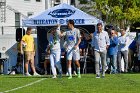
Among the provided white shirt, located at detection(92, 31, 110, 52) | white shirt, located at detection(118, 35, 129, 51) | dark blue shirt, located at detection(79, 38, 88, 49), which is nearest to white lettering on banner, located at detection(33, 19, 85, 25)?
dark blue shirt, located at detection(79, 38, 88, 49)

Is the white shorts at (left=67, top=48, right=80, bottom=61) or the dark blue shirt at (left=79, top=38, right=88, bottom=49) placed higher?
the dark blue shirt at (left=79, top=38, right=88, bottom=49)

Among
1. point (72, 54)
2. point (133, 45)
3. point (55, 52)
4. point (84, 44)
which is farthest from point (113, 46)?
point (55, 52)

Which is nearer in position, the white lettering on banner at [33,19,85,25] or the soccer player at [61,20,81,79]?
the soccer player at [61,20,81,79]

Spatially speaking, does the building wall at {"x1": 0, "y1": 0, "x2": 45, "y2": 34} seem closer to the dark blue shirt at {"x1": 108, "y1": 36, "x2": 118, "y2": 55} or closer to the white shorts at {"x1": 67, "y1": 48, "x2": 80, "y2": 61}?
the dark blue shirt at {"x1": 108, "y1": 36, "x2": 118, "y2": 55}

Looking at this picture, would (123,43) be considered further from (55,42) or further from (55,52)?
(55,52)

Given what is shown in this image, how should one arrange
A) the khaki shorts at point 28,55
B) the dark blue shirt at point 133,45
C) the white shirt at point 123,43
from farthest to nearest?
the dark blue shirt at point 133,45
the white shirt at point 123,43
the khaki shorts at point 28,55

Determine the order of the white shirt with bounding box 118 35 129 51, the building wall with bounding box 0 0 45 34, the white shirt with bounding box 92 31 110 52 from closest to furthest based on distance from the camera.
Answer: the white shirt with bounding box 92 31 110 52 < the white shirt with bounding box 118 35 129 51 < the building wall with bounding box 0 0 45 34

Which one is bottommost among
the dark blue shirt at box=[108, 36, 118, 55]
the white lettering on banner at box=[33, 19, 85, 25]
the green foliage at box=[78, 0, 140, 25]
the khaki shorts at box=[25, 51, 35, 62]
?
the khaki shorts at box=[25, 51, 35, 62]

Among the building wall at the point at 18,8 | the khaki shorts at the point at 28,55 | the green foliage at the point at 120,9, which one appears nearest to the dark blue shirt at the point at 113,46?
the khaki shorts at the point at 28,55

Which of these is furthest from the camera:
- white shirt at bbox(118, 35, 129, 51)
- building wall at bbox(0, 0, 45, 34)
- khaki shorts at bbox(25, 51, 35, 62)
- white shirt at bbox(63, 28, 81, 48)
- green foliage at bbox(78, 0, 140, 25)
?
green foliage at bbox(78, 0, 140, 25)

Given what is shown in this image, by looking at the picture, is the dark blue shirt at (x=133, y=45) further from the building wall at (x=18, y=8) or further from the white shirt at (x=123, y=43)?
the building wall at (x=18, y=8)

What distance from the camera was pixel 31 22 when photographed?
25578 mm

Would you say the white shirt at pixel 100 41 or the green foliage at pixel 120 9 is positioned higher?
the green foliage at pixel 120 9

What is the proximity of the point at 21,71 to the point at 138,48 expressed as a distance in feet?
19.7
